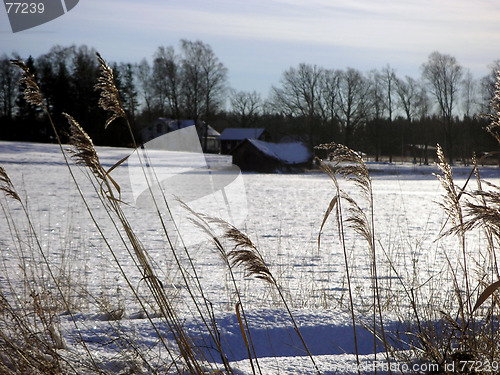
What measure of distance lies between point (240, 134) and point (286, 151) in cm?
2650

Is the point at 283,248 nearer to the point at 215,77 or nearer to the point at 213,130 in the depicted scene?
the point at 215,77

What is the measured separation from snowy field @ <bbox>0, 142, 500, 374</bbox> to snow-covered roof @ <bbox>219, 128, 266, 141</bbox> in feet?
150

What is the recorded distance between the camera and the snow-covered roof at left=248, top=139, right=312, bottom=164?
34656 mm

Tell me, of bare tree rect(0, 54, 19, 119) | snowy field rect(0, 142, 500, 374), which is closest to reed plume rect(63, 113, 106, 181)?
snowy field rect(0, 142, 500, 374)

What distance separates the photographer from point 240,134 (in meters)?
63.0

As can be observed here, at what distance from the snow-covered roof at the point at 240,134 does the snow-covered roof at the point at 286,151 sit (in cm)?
2107

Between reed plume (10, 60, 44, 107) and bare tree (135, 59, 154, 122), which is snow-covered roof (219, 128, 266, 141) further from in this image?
reed plume (10, 60, 44, 107)

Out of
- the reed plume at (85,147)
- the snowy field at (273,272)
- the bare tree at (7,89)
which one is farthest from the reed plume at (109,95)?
the bare tree at (7,89)

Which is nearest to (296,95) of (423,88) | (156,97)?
(423,88)

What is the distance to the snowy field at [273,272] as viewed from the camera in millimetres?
2746

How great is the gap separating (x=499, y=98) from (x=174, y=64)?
54602 mm

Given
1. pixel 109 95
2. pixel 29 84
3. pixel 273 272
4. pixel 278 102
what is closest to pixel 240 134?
pixel 278 102

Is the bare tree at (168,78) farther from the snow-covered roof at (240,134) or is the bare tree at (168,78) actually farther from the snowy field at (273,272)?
the snowy field at (273,272)

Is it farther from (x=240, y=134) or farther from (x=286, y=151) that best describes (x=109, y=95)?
(x=240, y=134)
